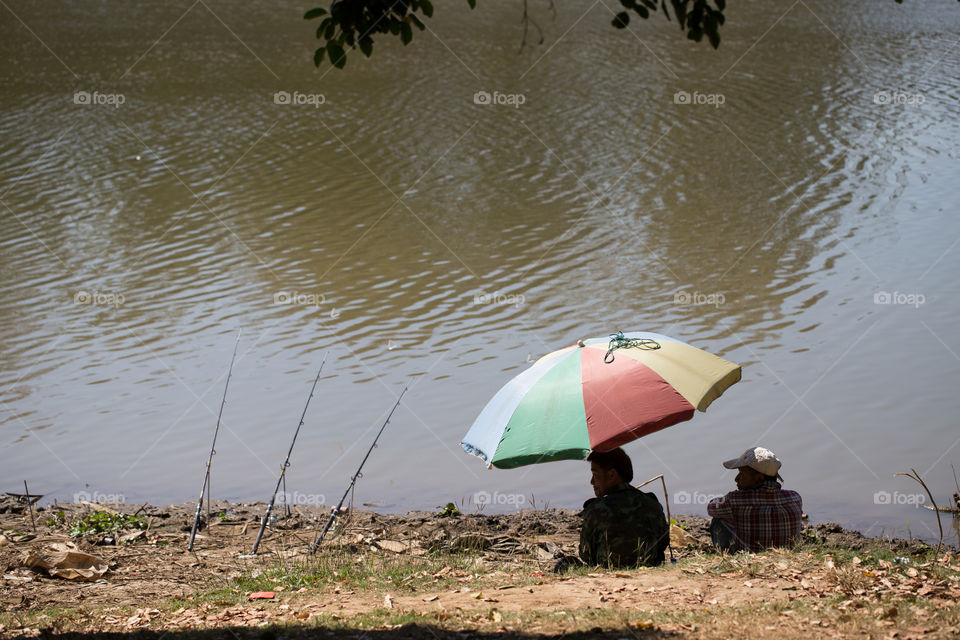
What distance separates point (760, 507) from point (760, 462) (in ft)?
0.84

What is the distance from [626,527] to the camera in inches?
189

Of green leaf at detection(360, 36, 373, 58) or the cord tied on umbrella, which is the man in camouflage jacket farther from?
green leaf at detection(360, 36, 373, 58)

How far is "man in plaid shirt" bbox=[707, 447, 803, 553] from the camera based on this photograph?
5000 mm

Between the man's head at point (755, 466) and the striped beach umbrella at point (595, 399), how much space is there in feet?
1.17

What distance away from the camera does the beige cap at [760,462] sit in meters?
4.97

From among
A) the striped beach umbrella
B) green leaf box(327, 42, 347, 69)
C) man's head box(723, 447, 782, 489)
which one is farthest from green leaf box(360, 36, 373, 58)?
man's head box(723, 447, 782, 489)

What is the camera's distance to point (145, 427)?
8.11 meters

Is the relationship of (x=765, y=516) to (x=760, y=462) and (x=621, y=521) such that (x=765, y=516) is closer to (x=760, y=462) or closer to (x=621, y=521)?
(x=760, y=462)

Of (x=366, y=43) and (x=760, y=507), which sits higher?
(x=366, y=43)

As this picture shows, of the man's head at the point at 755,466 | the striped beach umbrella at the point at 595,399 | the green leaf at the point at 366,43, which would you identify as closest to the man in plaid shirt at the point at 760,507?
the man's head at the point at 755,466

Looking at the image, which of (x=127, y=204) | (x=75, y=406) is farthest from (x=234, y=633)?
(x=127, y=204)

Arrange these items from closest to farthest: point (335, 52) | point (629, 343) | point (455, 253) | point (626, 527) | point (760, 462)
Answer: point (335, 52), point (626, 527), point (760, 462), point (629, 343), point (455, 253)

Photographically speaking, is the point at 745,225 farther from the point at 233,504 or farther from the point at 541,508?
the point at 233,504

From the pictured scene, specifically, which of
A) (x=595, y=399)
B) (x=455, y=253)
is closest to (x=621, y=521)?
(x=595, y=399)
